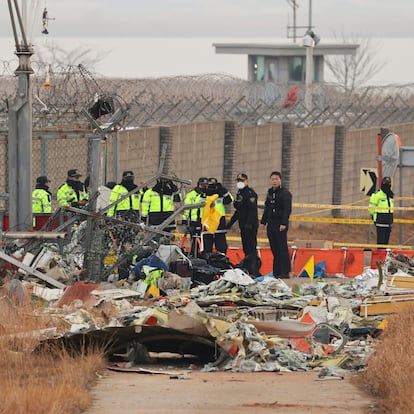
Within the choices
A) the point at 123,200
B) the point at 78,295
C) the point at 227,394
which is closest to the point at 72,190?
the point at 123,200

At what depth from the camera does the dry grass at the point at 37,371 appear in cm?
849

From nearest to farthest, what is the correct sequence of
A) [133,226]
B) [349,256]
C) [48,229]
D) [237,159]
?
1. [133,226]
2. [48,229]
3. [349,256]
4. [237,159]

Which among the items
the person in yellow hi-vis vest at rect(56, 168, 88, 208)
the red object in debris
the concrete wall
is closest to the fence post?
the concrete wall

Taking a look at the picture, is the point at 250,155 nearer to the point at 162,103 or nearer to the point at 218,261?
the point at 162,103

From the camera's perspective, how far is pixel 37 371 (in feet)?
33.1

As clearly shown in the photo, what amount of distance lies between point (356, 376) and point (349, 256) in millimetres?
9650

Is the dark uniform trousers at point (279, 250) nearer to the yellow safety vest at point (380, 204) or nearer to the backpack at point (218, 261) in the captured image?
the backpack at point (218, 261)

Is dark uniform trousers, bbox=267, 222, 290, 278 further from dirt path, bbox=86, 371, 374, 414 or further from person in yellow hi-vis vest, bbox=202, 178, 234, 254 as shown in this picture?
dirt path, bbox=86, 371, 374, 414

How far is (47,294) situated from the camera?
1473cm

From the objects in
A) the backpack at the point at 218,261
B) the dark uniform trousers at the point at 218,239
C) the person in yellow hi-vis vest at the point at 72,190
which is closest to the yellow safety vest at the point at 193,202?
the dark uniform trousers at the point at 218,239

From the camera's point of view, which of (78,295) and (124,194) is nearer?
(78,295)

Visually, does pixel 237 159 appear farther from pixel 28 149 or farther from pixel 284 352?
pixel 284 352

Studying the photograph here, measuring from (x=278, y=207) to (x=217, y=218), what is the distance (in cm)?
101

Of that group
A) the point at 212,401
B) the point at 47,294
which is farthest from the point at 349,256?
the point at 212,401
